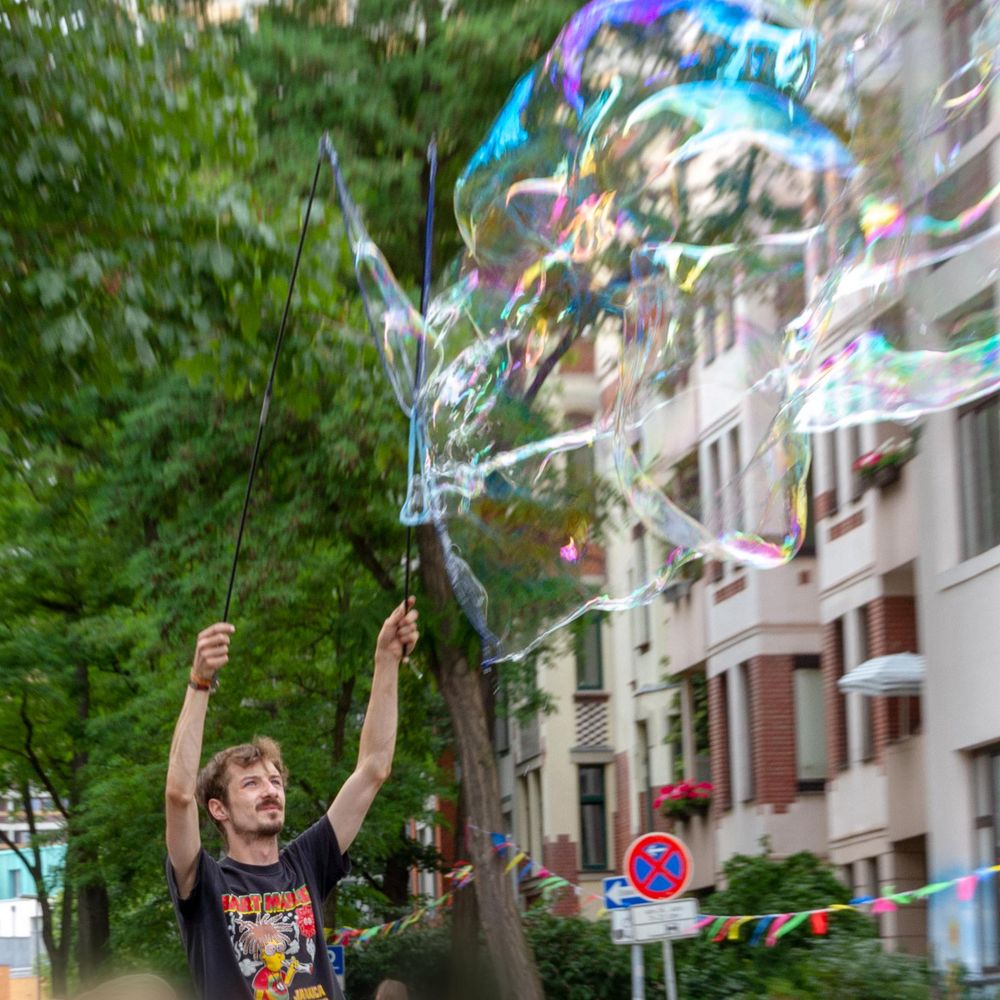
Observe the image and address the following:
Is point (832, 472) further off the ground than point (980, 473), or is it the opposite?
point (832, 472)

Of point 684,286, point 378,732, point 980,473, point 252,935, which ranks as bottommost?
point 252,935

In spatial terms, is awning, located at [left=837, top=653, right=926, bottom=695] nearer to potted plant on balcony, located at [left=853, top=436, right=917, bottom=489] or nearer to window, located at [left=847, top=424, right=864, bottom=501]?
potted plant on balcony, located at [left=853, top=436, right=917, bottom=489]

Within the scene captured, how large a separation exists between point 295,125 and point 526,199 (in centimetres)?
1132

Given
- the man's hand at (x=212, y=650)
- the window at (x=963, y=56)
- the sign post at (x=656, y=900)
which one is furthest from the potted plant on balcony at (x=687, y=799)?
the man's hand at (x=212, y=650)

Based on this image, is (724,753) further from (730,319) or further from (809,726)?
(730,319)

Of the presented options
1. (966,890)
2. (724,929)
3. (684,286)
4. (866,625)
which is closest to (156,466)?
(724,929)

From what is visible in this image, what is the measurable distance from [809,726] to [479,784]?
8.78m

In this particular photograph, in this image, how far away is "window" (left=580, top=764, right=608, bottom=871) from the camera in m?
45.9

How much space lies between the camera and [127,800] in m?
27.3

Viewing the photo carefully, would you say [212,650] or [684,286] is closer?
[212,650]

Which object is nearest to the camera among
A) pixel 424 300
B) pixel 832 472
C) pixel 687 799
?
pixel 424 300

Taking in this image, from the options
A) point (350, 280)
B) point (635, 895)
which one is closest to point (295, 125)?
point (350, 280)

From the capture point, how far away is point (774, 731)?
93.1 feet

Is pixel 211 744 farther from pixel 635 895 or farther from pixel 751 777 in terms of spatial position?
pixel 635 895
